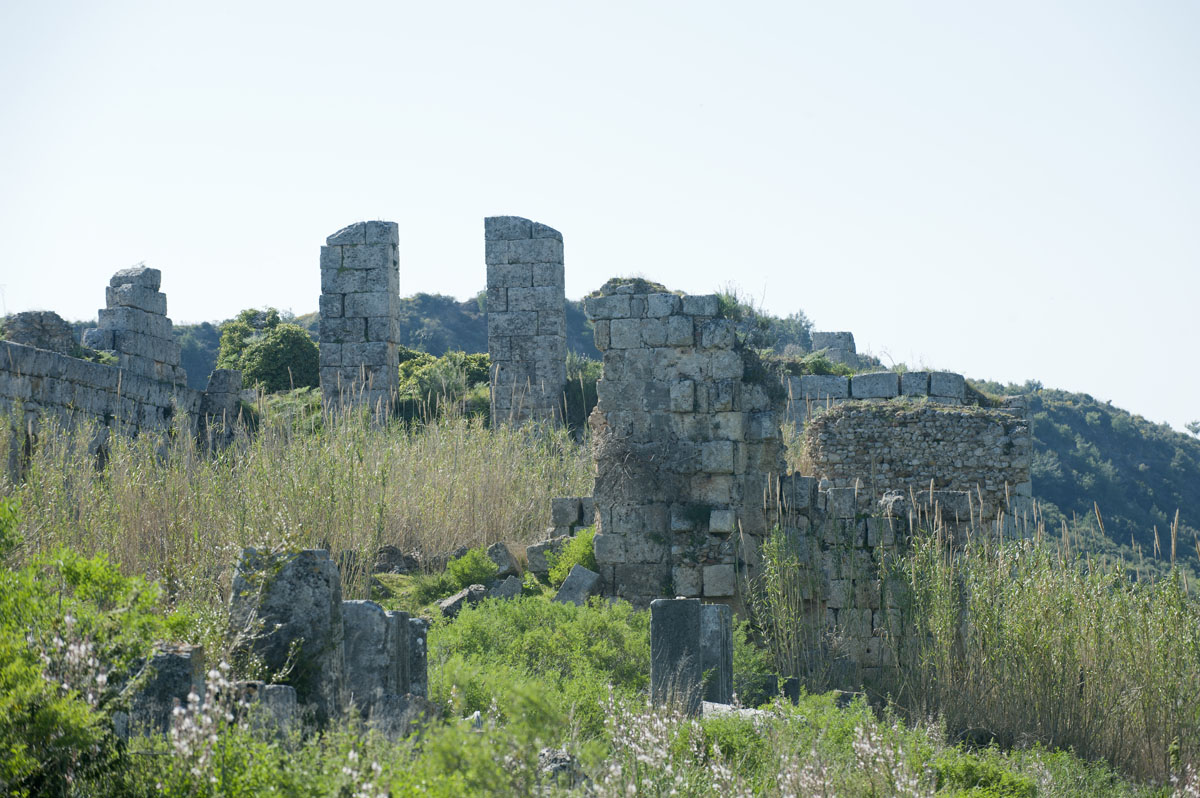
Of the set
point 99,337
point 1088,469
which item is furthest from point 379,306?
point 1088,469

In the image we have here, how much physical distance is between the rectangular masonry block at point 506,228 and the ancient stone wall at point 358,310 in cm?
133

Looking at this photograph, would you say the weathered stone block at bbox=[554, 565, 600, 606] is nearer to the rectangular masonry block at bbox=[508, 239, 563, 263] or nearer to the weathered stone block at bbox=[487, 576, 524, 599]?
the weathered stone block at bbox=[487, 576, 524, 599]

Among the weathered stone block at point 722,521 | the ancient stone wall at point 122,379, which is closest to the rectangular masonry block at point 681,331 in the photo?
the weathered stone block at point 722,521

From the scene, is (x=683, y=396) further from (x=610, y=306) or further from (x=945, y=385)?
(x=945, y=385)

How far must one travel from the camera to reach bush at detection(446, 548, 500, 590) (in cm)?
975

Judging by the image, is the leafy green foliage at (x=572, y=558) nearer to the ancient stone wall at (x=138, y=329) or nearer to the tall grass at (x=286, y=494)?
the tall grass at (x=286, y=494)

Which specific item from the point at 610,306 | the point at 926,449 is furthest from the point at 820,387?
the point at 610,306

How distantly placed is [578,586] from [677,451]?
4.74 feet

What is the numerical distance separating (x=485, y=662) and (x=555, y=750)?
2.42m

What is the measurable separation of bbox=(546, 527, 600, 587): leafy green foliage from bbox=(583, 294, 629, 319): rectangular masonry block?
1.91 meters

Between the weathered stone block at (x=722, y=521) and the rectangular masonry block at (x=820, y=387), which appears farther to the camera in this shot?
the rectangular masonry block at (x=820, y=387)

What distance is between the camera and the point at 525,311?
55.9 feet

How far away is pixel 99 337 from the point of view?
1612cm

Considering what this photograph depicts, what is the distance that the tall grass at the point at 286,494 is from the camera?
7770 millimetres
